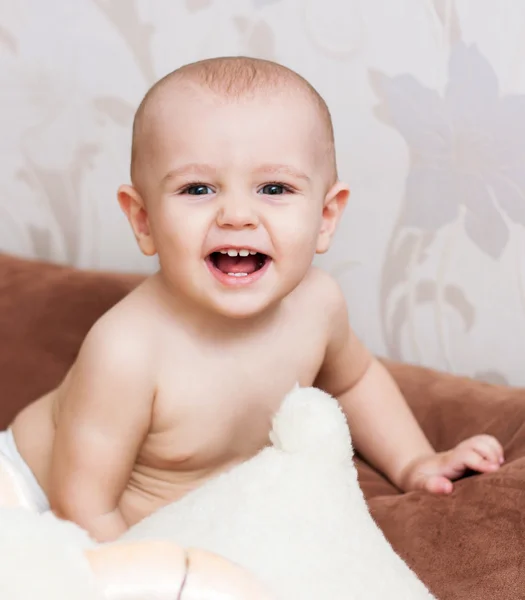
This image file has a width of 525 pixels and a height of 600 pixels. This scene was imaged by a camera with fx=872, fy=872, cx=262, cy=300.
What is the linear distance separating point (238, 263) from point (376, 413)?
1.26ft

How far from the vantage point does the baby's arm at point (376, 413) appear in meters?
1.10

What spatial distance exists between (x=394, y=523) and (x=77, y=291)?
631mm

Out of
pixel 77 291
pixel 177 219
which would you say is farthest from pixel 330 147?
pixel 77 291

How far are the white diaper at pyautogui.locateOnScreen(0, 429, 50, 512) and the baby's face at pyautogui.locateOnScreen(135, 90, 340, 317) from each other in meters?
0.31

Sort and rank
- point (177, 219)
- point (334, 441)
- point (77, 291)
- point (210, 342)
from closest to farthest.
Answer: point (334, 441) < point (177, 219) < point (210, 342) < point (77, 291)

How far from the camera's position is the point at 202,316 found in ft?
3.22

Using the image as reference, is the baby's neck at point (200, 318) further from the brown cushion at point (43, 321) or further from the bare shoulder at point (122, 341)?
the brown cushion at point (43, 321)

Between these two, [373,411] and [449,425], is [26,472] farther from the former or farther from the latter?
[449,425]

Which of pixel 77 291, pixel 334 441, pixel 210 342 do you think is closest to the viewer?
pixel 334 441

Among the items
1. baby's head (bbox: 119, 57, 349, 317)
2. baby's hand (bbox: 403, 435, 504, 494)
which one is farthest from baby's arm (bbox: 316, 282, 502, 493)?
baby's head (bbox: 119, 57, 349, 317)

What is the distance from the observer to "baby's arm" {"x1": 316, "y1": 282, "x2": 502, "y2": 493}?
110 centimetres

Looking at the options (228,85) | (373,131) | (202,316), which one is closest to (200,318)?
(202,316)

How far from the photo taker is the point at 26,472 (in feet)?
3.39

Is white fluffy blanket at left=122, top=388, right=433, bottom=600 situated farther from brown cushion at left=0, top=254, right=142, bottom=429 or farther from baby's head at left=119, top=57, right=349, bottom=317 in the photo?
brown cushion at left=0, top=254, right=142, bottom=429
